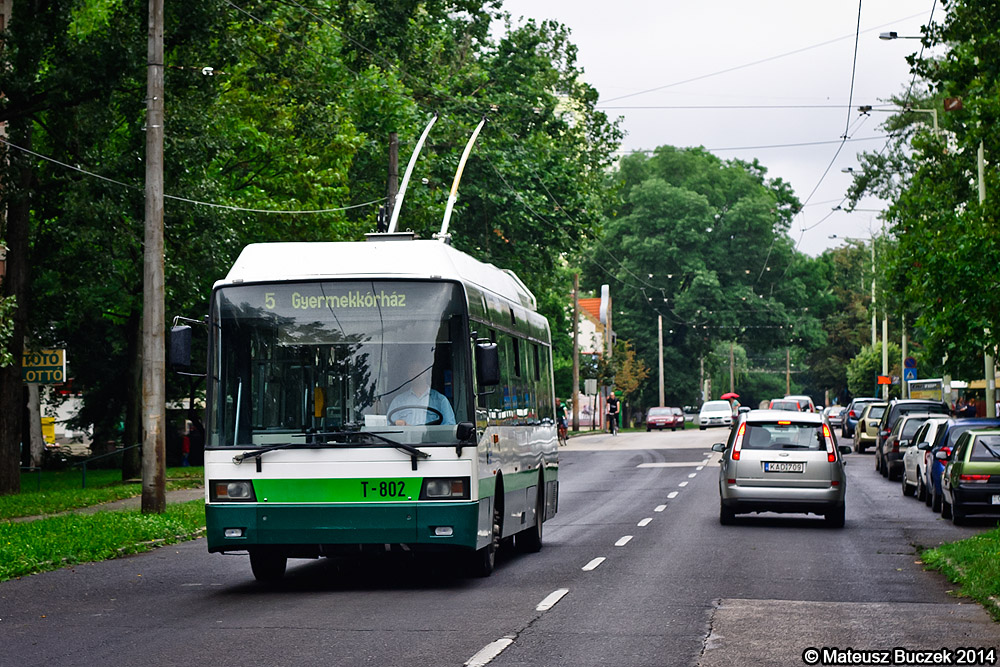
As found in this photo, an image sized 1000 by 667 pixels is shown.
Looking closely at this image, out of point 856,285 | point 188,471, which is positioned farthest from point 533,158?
point 856,285

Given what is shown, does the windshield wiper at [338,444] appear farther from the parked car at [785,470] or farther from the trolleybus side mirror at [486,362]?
the parked car at [785,470]

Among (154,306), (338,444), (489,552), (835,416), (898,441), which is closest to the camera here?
(338,444)

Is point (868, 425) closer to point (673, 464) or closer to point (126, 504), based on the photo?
point (673, 464)

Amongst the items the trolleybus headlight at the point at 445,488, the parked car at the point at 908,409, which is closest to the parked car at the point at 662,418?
the parked car at the point at 908,409

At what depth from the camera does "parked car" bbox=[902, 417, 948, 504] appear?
2780 cm

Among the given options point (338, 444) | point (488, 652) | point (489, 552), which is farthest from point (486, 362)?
point (488, 652)

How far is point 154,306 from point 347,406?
9321 millimetres

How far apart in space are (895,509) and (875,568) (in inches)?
427

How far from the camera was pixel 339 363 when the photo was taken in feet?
44.7

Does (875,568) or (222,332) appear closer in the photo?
(222,332)

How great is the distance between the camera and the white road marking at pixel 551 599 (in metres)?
12.2

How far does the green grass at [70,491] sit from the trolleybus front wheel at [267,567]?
10.3 metres

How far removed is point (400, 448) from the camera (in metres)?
13.4

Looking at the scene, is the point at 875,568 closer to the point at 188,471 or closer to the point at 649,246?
the point at 188,471
